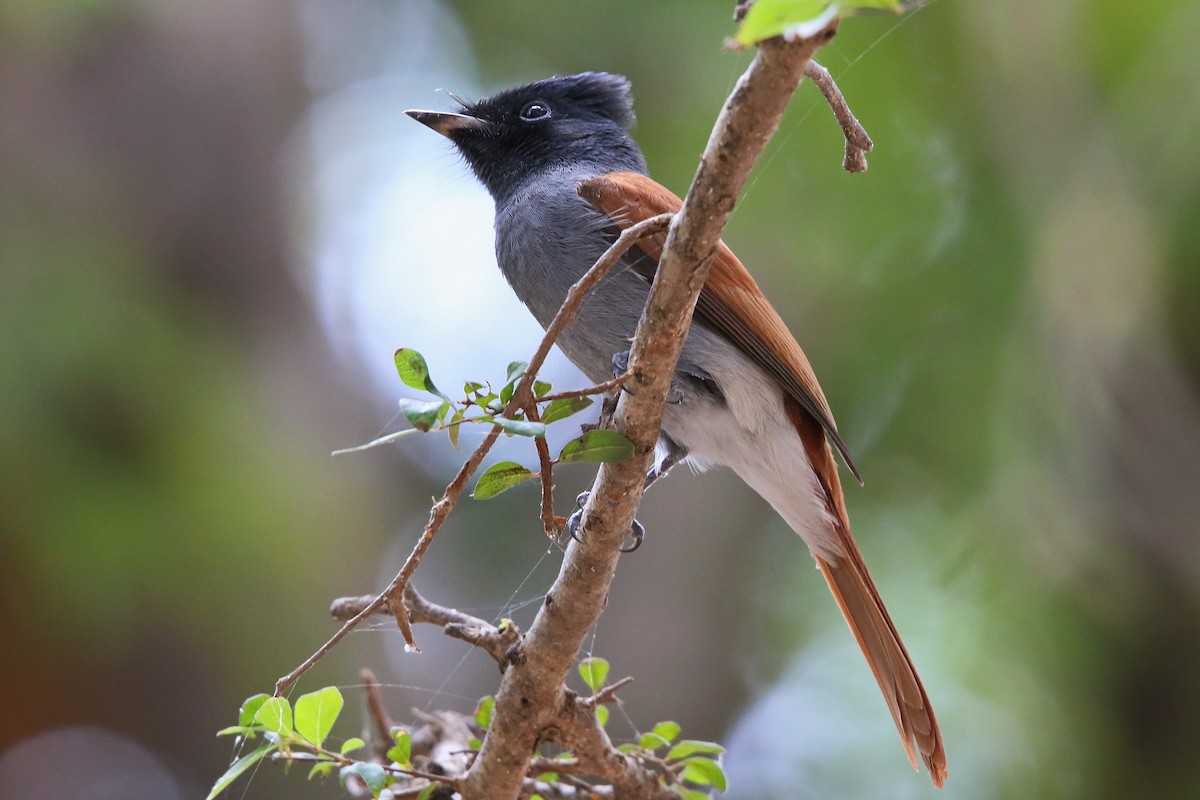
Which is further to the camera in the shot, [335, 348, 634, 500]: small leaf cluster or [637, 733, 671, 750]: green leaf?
[637, 733, 671, 750]: green leaf

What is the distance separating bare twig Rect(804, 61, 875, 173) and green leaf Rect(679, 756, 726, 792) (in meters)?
1.04

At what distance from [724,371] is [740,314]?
0.48 ft

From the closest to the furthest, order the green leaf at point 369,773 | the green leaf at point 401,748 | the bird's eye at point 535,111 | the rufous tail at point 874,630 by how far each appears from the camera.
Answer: the green leaf at point 369,773, the green leaf at point 401,748, the rufous tail at point 874,630, the bird's eye at point 535,111

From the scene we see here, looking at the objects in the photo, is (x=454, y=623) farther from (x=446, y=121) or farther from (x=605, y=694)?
(x=446, y=121)

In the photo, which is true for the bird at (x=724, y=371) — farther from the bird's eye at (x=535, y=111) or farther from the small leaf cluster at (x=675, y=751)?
the small leaf cluster at (x=675, y=751)

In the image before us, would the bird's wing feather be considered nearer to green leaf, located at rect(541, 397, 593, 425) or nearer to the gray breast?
the gray breast

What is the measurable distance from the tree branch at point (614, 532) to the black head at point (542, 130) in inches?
57.1

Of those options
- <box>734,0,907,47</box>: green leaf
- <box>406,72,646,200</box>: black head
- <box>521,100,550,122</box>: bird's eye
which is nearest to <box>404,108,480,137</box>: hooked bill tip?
<box>406,72,646,200</box>: black head

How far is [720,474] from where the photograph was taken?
4.35 m

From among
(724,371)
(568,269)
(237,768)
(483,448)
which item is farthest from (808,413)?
(237,768)

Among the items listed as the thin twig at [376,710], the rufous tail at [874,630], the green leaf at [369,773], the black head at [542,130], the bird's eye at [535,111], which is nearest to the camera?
the green leaf at [369,773]

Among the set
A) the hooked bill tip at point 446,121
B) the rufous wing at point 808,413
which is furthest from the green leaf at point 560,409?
the hooked bill tip at point 446,121

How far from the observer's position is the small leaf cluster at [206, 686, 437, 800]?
1.42 metres

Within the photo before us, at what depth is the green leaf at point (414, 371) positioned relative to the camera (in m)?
1.31
